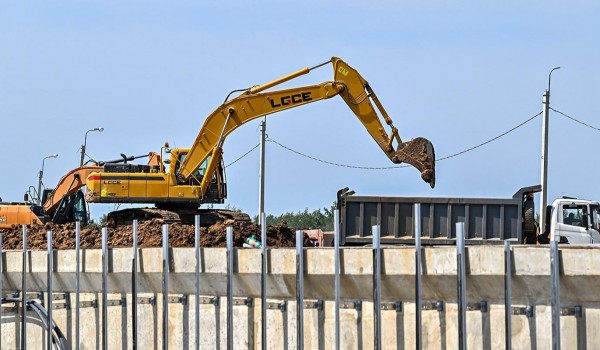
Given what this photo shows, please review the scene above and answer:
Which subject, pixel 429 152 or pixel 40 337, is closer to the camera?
pixel 40 337

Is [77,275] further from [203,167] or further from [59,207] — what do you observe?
[59,207]

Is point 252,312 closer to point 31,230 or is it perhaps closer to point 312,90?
point 312,90

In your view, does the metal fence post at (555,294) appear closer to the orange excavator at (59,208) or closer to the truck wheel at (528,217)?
the truck wheel at (528,217)

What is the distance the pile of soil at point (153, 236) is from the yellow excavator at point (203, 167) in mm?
1038

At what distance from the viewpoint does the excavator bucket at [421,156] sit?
29.5 m

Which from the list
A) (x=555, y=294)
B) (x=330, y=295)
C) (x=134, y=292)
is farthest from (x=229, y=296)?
(x=555, y=294)

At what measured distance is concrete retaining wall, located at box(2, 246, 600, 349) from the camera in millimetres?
15398

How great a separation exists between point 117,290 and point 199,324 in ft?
8.75

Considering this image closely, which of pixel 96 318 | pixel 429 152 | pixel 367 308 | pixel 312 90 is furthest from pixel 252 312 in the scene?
pixel 312 90

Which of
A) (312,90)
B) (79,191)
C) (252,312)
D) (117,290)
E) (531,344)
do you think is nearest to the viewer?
(531,344)

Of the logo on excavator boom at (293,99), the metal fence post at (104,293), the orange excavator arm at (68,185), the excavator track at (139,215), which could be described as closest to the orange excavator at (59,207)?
the orange excavator arm at (68,185)

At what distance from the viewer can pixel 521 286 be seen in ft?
51.4

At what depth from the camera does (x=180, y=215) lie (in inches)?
1356

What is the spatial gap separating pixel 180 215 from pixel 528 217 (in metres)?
10.3
